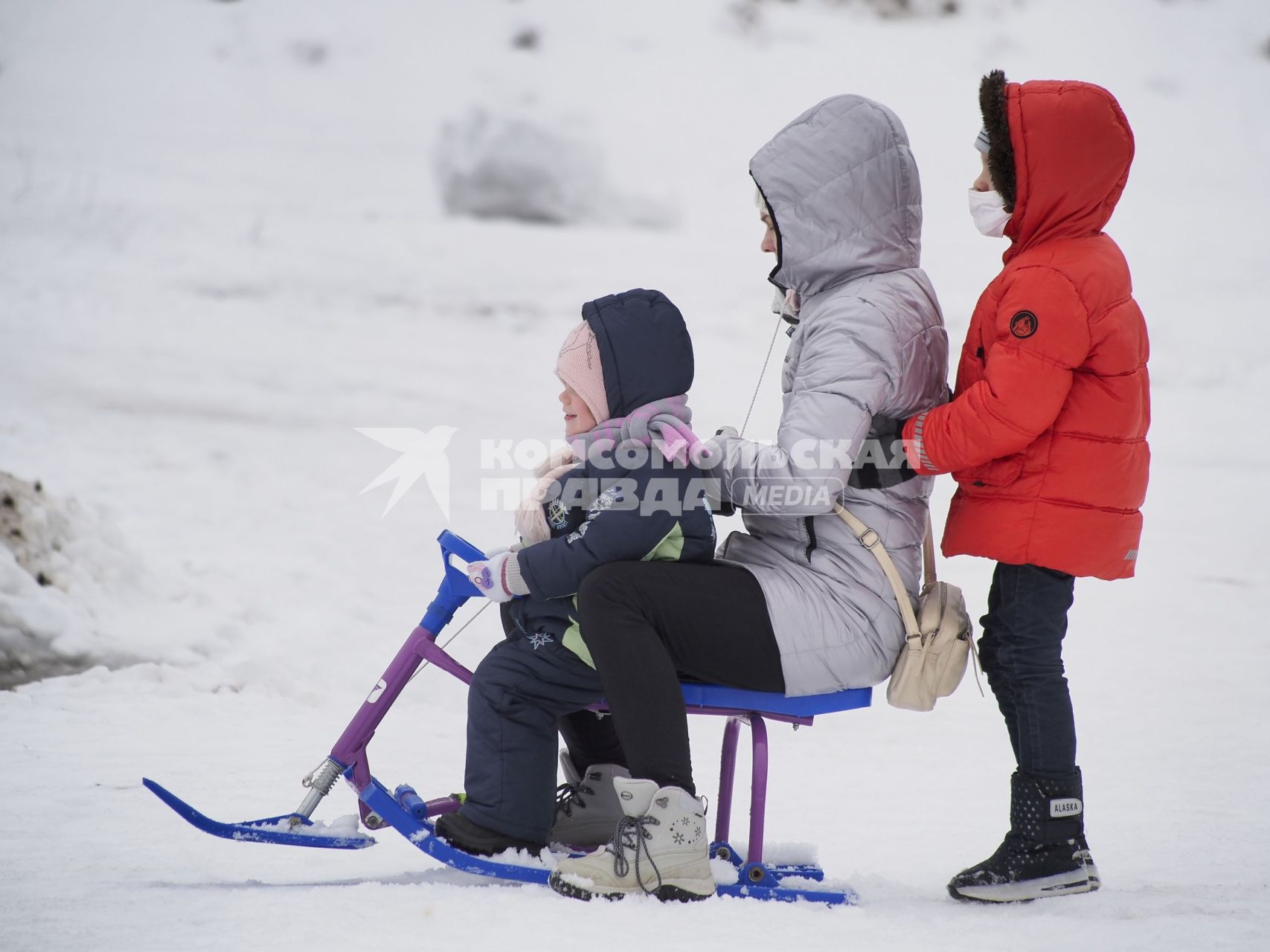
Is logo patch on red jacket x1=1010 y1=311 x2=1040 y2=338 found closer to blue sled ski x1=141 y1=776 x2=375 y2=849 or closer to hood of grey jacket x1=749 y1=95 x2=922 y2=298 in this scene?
hood of grey jacket x1=749 y1=95 x2=922 y2=298

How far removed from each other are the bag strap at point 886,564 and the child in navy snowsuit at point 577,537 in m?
0.24

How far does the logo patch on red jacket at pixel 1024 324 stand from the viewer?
1.93 metres

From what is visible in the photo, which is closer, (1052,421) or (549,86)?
(1052,421)

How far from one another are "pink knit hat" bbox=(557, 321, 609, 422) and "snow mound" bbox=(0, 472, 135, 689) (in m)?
2.26

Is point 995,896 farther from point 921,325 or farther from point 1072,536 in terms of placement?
point 921,325

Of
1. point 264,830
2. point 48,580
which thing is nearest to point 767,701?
point 264,830

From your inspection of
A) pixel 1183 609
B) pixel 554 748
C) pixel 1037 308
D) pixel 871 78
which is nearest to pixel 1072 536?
pixel 1037 308

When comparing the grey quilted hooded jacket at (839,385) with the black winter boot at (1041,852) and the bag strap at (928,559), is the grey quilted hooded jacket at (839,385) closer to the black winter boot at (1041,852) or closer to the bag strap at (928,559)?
the bag strap at (928,559)

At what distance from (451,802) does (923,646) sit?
885 millimetres

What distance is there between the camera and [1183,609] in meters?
4.83

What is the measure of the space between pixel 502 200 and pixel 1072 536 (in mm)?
6120

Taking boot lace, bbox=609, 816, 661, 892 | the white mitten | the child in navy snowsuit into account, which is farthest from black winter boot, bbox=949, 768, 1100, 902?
the white mitten

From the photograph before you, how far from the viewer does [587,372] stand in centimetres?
209

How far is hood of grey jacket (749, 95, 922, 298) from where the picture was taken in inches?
81.5
